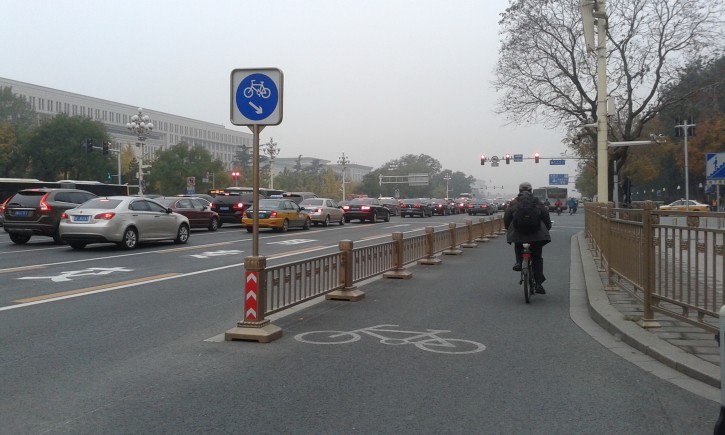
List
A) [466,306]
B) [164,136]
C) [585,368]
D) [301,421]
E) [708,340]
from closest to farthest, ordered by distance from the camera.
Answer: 1. [301,421]
2. [585,368]
3. [708,340]
4. [466,306]
5. [164,136]

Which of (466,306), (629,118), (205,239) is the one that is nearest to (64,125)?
(205,239)

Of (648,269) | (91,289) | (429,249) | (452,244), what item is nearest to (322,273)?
(91,289)

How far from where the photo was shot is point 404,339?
24.8 ft

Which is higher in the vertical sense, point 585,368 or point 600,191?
point 600,191

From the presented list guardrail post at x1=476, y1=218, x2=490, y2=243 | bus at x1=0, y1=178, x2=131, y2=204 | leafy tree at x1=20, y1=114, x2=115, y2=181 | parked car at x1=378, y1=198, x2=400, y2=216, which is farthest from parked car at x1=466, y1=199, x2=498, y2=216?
leafy tree at x1=20, y1=114, x2=115, y2=181

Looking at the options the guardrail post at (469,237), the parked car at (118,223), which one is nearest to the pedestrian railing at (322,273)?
the guardrail post at (469,237)

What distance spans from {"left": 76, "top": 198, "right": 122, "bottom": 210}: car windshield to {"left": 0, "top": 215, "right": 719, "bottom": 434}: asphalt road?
6979mm

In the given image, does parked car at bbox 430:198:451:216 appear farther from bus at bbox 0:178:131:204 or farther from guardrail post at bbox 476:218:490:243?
guardrail post at bbox 476:218:490:243

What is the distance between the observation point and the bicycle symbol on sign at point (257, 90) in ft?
25.9

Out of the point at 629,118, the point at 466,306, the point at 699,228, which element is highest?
the point at 629,118

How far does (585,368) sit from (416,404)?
211 centimetres

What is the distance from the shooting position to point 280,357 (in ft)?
21.9

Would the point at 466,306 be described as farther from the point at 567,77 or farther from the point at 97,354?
the point at 567,77

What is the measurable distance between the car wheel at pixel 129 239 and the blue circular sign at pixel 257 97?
11.7 meters
